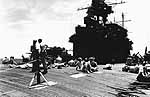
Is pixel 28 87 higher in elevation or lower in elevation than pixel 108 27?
lower

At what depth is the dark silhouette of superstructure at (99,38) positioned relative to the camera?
43938 mm

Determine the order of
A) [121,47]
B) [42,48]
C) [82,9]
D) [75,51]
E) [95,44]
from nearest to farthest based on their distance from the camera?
[42,48], [95,44], [75,51], [121,47], [82,9]

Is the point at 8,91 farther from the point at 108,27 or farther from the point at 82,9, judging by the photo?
the point at 82,9

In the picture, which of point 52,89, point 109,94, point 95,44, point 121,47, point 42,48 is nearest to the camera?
point 109,94

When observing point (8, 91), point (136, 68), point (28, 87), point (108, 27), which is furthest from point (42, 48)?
point (108, 27)

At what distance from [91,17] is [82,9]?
608 cm

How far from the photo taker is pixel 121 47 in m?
51.1

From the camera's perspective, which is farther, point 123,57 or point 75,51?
point 123,57

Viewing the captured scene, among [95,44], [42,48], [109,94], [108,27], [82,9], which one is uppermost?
[82,9]

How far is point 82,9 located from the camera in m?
56.6

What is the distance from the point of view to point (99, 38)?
43.8m

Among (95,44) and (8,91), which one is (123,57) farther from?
(8,91)

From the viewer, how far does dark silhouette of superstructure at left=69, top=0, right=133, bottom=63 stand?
4394cm

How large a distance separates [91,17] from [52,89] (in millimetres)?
42437
